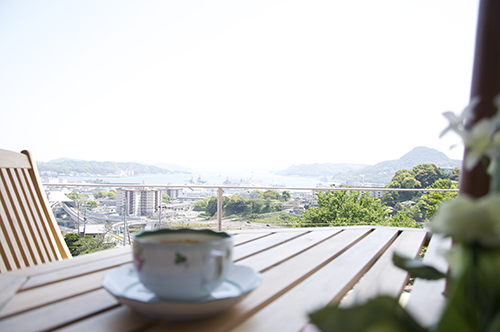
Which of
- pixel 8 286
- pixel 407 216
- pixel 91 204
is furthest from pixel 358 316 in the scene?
pixel 407 216

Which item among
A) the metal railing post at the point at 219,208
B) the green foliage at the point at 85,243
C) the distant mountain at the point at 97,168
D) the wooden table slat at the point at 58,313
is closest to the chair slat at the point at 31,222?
the wooden table slat at the point at 58,313

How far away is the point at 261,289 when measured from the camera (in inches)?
23.2

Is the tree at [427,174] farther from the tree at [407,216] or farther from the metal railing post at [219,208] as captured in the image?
the metal railing post at [219,208]

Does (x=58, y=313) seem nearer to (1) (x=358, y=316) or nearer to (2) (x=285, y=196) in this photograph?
(1) (x=358, y=316)

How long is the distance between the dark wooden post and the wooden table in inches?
7.8

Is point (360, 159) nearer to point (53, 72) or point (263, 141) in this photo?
point (263, 141)

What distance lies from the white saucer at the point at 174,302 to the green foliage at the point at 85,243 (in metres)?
2.92

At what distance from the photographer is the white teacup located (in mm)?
439

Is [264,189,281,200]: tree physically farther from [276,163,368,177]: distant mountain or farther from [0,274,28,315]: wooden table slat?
[276,163,368,177]: distant mountain

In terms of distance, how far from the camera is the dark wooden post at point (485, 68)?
539mm

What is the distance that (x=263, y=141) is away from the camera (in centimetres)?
2600

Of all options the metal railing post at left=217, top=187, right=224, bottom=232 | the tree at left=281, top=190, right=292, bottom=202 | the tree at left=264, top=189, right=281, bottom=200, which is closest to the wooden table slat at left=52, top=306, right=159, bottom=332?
the metal railing post at left=217, top=187, right=224, bottom=232

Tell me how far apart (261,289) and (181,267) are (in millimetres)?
202

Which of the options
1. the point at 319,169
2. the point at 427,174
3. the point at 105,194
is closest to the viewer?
the point at 105,194
